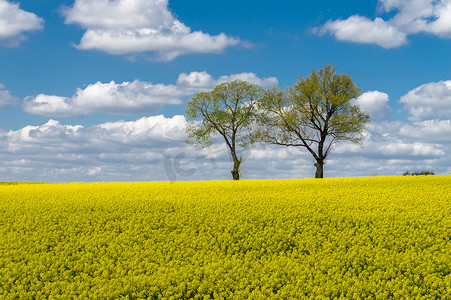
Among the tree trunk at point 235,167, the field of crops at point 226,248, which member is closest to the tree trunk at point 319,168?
the tree trunk at point 235,167

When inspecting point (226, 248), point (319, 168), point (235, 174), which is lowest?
point (226, 248)

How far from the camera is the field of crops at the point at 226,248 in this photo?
11.1 meters

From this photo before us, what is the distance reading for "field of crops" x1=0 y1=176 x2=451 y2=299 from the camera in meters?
11.1

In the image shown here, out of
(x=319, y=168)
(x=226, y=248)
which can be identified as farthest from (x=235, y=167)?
(x=226, y=248)

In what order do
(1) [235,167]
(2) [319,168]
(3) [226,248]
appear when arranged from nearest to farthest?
(3) [226,248], (2) [319,168], (1) [235,167]

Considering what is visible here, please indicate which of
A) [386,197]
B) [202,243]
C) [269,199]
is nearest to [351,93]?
[386,197]

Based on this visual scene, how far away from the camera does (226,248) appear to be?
13.8 meters

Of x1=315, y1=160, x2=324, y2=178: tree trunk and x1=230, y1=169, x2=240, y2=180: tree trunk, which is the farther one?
x1=230, y1=169, x2=240, y2=180: tree trunk

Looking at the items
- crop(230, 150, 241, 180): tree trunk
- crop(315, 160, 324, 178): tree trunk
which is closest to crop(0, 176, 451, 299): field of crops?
crop(315, 160, 324, 178): tree trunk

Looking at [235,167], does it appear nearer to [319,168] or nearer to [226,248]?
[319,168]

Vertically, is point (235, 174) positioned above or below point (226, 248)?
above

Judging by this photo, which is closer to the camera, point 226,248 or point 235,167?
point 226,248

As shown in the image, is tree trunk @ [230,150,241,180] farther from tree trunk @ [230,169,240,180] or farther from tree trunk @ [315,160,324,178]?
tree trunk @ [315,160,324,178]

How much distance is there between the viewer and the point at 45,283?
450 inches
